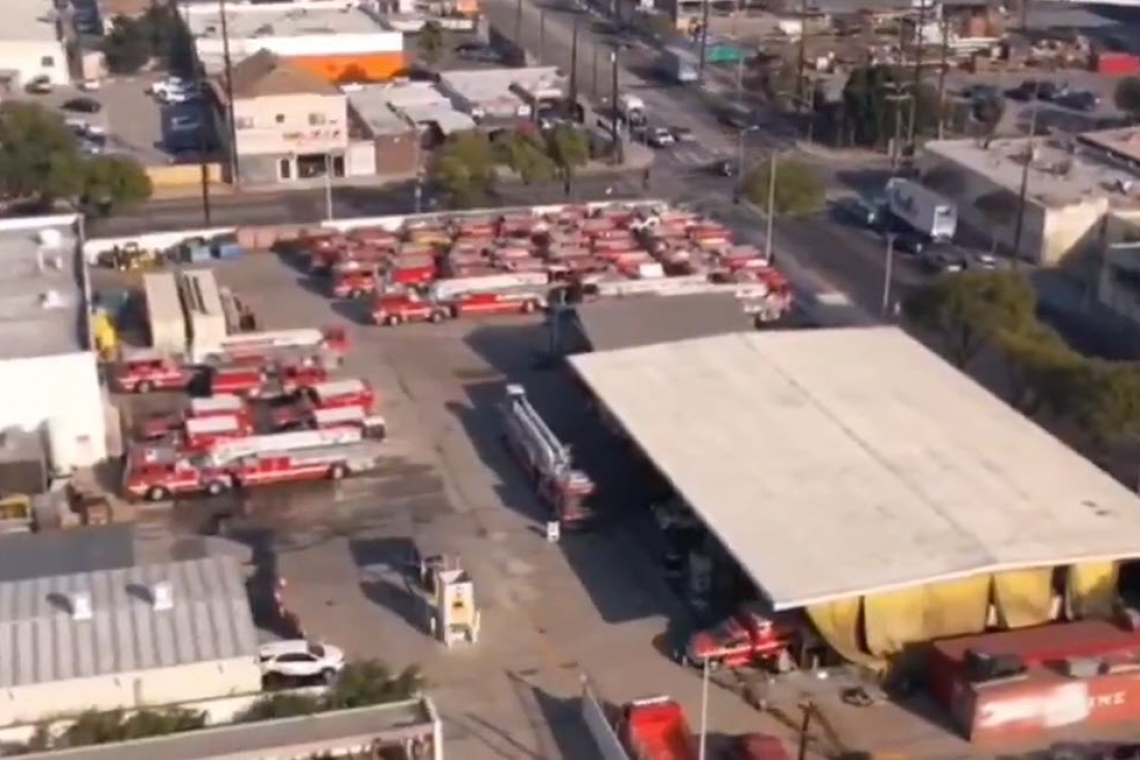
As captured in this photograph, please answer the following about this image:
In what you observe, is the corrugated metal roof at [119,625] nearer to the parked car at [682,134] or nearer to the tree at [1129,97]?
the parked car at [682,134]

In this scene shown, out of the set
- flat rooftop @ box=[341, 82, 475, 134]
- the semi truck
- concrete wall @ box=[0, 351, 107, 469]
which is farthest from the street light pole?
concrete wall @ box=[0, 351, 107, 469]

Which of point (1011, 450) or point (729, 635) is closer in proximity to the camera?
point (729, 635)

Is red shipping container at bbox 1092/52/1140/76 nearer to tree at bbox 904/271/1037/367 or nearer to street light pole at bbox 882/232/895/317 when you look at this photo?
street light pole at bbox 882/232/895/317

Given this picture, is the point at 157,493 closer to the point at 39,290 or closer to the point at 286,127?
the point at 39,290

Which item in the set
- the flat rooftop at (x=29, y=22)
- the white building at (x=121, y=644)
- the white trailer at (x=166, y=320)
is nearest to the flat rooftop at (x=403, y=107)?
the flat rooftop at (x=29, y=22)

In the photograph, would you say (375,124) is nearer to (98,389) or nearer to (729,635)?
(98,389)

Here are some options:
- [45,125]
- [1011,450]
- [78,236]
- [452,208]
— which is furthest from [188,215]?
[1011,450]
